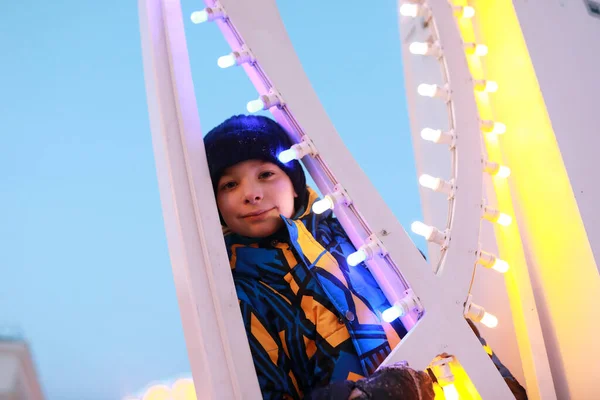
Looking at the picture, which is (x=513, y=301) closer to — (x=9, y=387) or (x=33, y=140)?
(x=9, y=387)

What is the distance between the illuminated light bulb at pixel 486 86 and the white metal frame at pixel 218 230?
0.22 metres

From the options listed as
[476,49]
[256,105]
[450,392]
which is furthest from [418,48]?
[450,392]

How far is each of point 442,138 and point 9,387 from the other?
2.44ft

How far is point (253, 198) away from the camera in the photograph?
850 mm

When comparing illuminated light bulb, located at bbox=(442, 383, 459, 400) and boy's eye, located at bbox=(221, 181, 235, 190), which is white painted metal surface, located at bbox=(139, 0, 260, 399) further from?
illuminated light bulb, located at bbox=(442, 383, 459, 400)

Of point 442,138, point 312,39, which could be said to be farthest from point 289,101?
point 312,39

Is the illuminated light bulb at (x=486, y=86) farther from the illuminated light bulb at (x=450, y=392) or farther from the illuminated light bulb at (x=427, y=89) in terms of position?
the illuminated light bulb at (x=450, y=392)

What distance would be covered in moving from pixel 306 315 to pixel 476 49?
661 millimetres

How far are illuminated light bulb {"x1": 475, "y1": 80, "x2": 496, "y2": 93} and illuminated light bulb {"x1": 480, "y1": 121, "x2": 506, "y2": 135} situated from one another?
74mm

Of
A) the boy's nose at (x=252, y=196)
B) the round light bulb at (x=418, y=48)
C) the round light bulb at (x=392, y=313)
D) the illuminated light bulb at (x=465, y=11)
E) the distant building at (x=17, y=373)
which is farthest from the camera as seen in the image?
the illuminated light bulb at (x=465, y=11)

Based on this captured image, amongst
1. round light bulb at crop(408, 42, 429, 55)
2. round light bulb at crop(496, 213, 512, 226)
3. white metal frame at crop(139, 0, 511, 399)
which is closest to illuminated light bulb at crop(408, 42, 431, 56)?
round light bulb at crop(408, 42, 429, 55)

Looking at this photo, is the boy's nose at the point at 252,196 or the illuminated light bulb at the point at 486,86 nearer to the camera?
the boy's nose at the point at 252,196

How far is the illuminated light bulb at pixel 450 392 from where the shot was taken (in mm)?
729

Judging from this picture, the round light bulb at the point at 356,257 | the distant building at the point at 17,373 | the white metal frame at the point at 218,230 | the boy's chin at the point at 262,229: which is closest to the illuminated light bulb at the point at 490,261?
the white metal frame at the point at 218,230
